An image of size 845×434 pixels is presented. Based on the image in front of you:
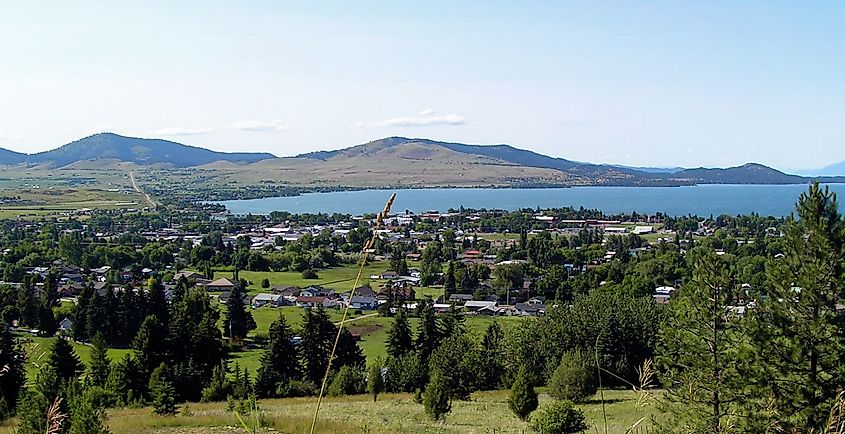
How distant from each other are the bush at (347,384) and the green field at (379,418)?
1.29 m

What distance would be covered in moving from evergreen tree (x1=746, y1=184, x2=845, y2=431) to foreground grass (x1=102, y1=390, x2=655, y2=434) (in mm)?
2336

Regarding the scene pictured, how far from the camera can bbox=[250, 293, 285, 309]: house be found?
48.0 metres

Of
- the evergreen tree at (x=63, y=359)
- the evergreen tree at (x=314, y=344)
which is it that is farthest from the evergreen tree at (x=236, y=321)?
the evergreen tree at (x=63, y=359)

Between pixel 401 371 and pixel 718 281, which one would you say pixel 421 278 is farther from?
pixel 718 281

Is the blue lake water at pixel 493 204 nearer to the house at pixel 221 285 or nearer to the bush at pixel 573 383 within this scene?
the house at pixel 221 285

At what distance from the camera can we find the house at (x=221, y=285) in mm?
52344

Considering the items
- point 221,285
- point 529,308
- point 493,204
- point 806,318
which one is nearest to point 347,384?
point 806,318

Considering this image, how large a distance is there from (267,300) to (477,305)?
546 inches

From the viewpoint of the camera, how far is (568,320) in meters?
30.0

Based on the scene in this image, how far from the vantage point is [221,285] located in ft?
175

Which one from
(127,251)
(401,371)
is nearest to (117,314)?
(401,371)

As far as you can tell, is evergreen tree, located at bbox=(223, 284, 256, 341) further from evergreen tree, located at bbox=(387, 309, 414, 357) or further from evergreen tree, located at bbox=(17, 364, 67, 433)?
evergreen tree, located at bbox=(17, 364, 67, 433)

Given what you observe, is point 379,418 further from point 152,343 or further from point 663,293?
point 663,293

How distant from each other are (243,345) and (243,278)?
2310cm
